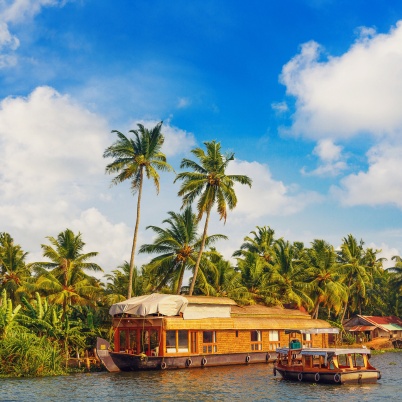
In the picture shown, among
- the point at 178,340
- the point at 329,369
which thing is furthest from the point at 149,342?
the point at 329,369

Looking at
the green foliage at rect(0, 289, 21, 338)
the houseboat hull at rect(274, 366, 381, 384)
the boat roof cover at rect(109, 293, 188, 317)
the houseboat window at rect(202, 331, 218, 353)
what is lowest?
the houseboat hull at rect(274, 366, 381, 384)

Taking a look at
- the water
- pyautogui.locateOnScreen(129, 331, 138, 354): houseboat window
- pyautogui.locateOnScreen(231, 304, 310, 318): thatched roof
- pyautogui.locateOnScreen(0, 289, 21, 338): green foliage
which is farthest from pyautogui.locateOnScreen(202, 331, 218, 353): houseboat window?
pyautogui.locateOnScreen(0, 289, 21, 338): green foliage

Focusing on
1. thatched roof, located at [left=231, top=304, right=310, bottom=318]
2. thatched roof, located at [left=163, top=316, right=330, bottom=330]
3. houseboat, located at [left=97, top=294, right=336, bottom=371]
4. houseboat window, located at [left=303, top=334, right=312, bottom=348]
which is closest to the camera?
houseboat, located at [left=97, top=294, right=336, bottom=371]

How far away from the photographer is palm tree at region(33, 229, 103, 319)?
3978 centimetres

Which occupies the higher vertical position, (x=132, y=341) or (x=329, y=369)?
(x=132, y=341)

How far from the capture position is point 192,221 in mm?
43781

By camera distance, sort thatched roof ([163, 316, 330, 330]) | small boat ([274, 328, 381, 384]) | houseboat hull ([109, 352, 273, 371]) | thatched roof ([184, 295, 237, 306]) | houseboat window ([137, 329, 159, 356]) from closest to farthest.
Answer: small boat ([274, 328, 381, 384]), houseboat hull ([109, 352, 273, 371]), houseboat window ([137, 329, 159, 356]), thatched roof ([163, 316, 330, 330]), thatched roof ([184, 295, 237, 306])

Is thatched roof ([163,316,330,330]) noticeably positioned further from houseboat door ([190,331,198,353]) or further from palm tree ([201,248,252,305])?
palm tree ([201,248,252,305])

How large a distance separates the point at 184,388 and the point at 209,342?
1118 centimetres

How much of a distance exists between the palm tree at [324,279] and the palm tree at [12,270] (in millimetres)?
27651

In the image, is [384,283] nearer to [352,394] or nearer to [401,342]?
[401,342]

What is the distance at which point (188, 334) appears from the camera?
114 feet

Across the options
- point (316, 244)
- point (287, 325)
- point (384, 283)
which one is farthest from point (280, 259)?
point (384, 283)

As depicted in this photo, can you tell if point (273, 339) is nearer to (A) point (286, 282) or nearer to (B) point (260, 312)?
(B) point (260, 312)
